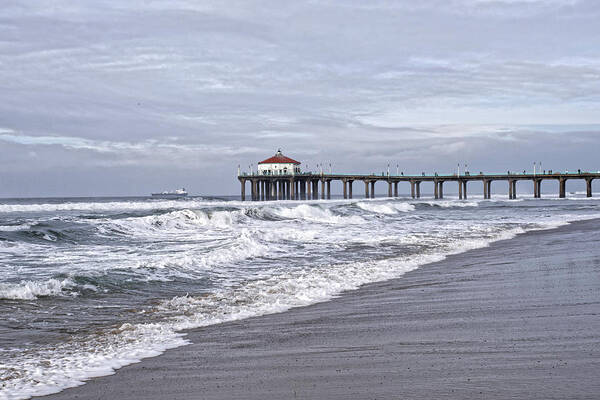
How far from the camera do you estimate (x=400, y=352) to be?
4.80 metres

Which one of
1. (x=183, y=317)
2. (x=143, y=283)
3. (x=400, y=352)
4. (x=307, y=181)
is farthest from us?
(x=307, y=181)

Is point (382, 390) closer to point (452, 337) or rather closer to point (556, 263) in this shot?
point (452, 337)

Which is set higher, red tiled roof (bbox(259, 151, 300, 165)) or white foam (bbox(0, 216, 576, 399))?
red tiled roof (bbox(259, 151, 300, 165))

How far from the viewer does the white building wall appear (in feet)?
279

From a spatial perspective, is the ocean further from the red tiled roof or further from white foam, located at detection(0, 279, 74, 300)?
the red tiled roof

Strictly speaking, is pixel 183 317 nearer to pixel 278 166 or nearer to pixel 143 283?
pixel 143 283

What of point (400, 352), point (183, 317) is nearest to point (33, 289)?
point (183, 317)

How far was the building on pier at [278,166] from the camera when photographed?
279 feet

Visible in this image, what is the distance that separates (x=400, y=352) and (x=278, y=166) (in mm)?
82830

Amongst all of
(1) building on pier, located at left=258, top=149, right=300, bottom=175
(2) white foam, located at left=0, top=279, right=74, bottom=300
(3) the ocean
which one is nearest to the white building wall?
(1) building on pier, located at left=258, top=149, right=300, bottom=175

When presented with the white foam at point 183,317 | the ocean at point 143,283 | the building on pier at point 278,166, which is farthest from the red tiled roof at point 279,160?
the white foam at point 183,317

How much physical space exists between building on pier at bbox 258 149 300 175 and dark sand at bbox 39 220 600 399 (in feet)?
251

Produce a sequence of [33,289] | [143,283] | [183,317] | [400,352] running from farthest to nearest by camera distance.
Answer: [143,283] < [33,289] < [183,317] < [400,352]

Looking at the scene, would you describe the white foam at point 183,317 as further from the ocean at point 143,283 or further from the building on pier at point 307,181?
the building on pier at point 307,181
